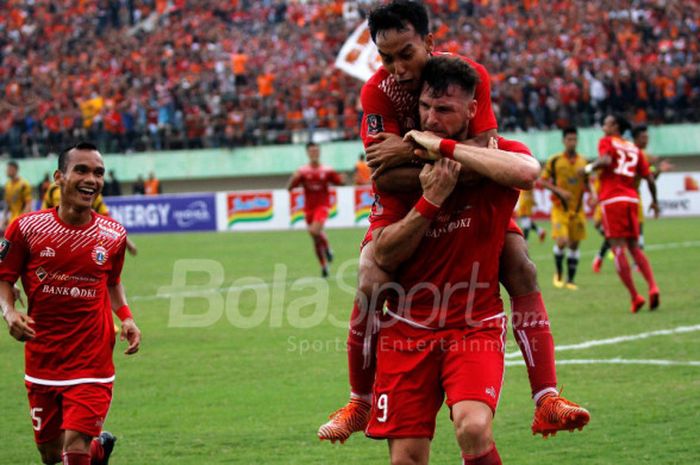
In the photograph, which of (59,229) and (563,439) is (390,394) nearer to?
(59,229)

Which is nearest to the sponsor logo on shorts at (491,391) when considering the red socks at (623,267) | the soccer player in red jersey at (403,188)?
the soccer player in red jersey at (403,188)

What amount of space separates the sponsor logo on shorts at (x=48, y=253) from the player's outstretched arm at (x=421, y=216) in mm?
2272

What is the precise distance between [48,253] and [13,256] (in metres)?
0.21

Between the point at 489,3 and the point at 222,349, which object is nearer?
the point at 222,349

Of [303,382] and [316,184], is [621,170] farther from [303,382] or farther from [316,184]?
[316,184]

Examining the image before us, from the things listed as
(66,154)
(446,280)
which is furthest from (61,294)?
(446,280)

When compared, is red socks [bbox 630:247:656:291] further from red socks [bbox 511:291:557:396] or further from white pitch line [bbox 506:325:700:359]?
red socks [bbox 511:291:557:396]

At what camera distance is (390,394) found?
17.1ft

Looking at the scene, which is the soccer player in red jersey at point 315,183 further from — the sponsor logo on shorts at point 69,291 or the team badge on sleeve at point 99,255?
the sponsor logo on shorts at point 69,291

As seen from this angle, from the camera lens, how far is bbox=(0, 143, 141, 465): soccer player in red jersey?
6383mm

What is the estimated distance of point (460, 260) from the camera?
526 cm

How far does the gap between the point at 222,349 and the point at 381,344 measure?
7.54m

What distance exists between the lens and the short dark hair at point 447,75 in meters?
5.04

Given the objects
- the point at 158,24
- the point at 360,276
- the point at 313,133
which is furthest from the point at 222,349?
the point at 158,24
